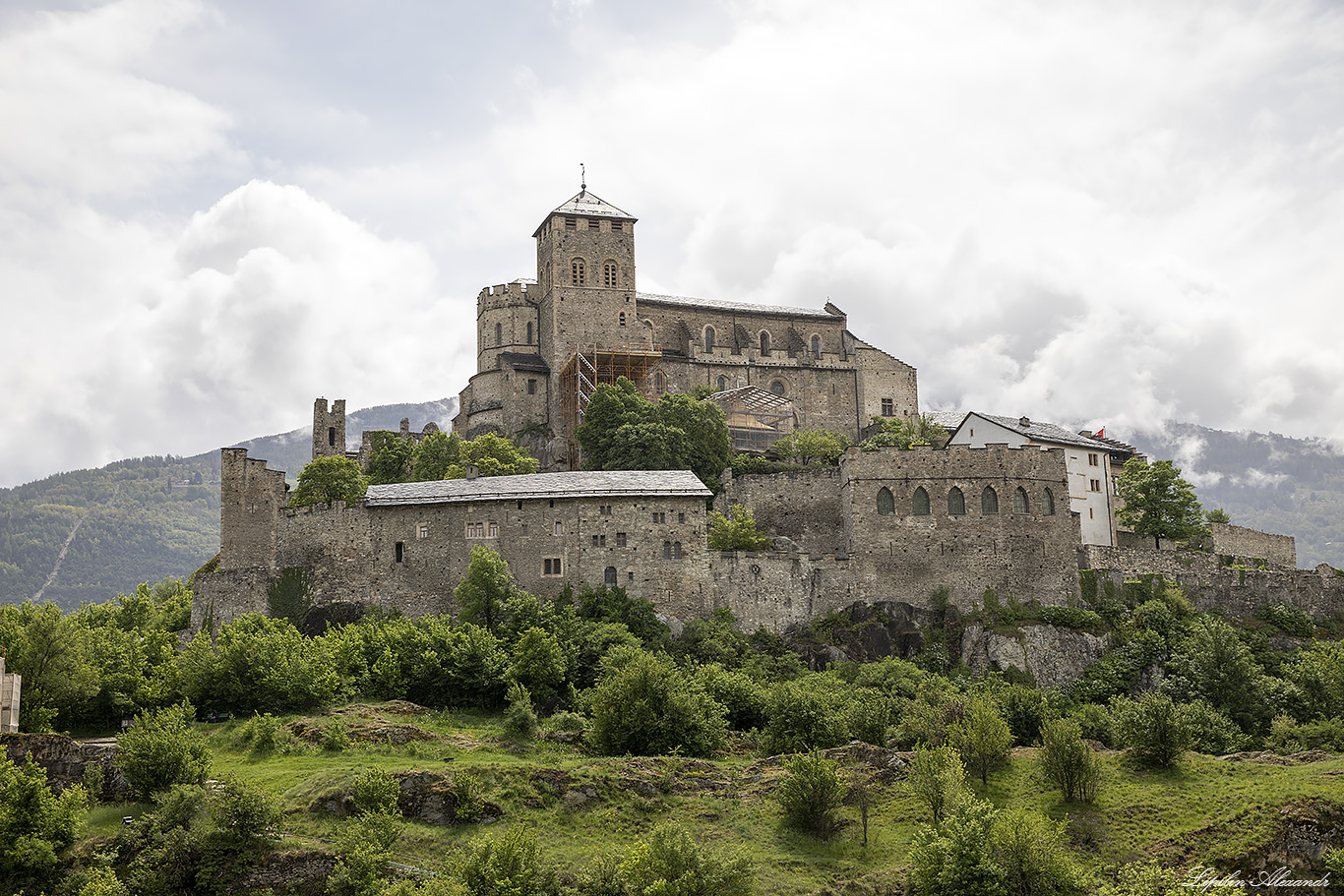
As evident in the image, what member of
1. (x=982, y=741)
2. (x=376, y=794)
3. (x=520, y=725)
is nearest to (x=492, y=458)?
(x=520, y=725)

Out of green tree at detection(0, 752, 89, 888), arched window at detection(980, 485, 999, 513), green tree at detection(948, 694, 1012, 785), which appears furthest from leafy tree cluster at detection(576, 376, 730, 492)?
green tree at detection(0, 752, 89, 888)

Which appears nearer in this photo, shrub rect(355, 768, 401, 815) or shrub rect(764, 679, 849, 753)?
shrub rect(355, 768, 401, 815)

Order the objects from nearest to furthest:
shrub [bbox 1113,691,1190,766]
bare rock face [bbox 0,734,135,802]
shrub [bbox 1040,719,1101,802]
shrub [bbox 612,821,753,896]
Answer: shrub [bbox 612,821,753,896]
bare rock face [bbox 0,734,135,802]
shrub [bbox 1040,719,1101,802]
shrub [bbox 1113,691,1190,766]

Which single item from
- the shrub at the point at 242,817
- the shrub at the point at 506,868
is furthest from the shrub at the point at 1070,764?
the shrub at the point at 242,817

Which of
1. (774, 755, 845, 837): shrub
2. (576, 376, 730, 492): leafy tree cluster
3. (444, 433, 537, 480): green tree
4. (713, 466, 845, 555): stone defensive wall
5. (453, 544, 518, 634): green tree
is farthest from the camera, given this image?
(576, 376, 730, 492): leafy tree cluster

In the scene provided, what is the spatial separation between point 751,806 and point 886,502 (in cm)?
2972

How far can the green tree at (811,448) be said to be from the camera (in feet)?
304

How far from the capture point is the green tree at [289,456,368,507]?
77.7 m

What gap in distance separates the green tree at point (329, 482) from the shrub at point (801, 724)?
110 feet

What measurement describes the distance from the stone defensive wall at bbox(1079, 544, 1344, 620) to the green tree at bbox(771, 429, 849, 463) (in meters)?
22.6

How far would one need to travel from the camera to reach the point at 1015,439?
80875mm

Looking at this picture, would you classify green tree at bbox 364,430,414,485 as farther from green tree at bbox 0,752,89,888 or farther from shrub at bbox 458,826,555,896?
shrub at bbox 458,826,555,896

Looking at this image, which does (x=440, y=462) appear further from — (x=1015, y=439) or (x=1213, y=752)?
(x=1213, y=752)

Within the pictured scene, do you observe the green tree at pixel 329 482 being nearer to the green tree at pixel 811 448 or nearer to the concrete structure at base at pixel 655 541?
the concrete structure at base at pixel 655 541
